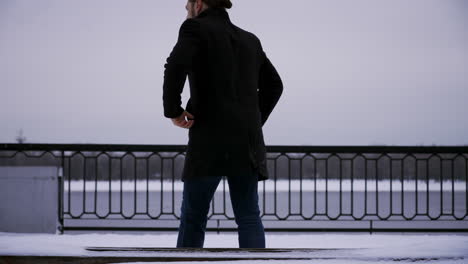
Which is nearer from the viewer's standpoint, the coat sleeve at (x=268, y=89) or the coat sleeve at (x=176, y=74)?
the coat sleeve at (x=176, y=74)

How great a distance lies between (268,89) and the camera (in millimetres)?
2365

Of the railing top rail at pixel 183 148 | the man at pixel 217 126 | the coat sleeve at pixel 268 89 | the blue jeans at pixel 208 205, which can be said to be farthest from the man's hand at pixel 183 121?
the railing top rail at pixel 183 148

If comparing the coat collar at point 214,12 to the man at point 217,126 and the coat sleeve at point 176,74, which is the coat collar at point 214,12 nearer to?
the man at point 217,126

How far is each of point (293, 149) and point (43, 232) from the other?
8.20 ft

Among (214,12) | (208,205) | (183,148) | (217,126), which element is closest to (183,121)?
(217,126)

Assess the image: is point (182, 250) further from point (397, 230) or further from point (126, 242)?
point (397, 230)

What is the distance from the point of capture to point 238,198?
2.11 metres

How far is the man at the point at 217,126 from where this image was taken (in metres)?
2.06

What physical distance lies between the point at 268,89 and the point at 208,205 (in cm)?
62

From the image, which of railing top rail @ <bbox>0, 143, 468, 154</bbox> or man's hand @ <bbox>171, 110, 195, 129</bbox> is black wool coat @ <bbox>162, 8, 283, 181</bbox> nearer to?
man's hand @ <bbox>171, 110, 195, 129</bbox>

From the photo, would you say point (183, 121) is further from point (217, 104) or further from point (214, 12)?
point (214, 12)

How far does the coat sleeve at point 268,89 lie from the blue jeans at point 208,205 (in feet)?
1.27

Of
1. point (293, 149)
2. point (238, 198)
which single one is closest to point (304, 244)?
point (293, 149)

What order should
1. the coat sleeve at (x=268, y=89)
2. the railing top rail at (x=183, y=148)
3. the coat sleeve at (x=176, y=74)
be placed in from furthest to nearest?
Answer: the railing top rail at (x=183, y=148)
the coat sleeve at (x=268, y=89)
the coat sleeve at (x=176, y=74)
